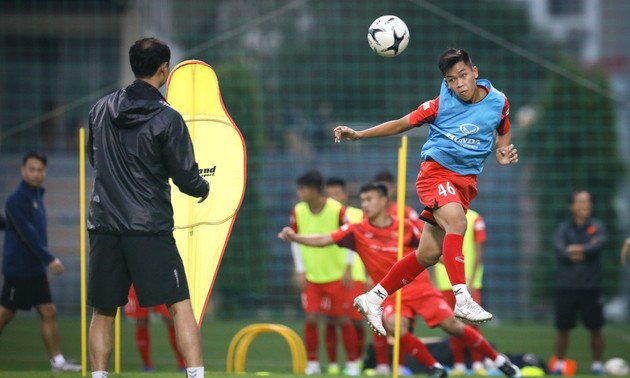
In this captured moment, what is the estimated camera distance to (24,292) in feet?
33.9

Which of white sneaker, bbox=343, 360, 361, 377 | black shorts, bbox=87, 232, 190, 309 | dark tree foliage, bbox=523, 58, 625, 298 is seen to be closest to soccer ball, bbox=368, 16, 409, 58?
black shorts, bbox=87, 232, 190, 309

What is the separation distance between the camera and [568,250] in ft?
39.1

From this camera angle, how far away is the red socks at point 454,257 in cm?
692

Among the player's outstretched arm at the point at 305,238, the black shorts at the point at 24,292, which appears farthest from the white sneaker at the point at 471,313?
the black shorts at the point at 24,292

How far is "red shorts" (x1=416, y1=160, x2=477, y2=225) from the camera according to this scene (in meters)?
6.97

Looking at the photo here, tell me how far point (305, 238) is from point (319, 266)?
3.02 metres

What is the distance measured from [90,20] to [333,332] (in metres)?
9.34

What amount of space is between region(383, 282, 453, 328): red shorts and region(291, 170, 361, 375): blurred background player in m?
1.94

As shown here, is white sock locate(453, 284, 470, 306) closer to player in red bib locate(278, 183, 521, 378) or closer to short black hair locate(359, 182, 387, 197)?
player in red bib locate(278, 183, 521, 378)

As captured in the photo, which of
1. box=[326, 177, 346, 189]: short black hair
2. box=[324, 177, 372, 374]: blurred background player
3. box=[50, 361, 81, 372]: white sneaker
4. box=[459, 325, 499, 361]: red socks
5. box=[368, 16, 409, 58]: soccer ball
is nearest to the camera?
box=[368, 16, 409, 58]: soccer ball

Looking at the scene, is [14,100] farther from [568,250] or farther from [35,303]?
[568,250]

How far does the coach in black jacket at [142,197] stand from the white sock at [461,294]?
5.70ft

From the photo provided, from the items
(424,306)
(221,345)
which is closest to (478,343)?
(424,306)

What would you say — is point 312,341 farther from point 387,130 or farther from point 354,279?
point 387,130
